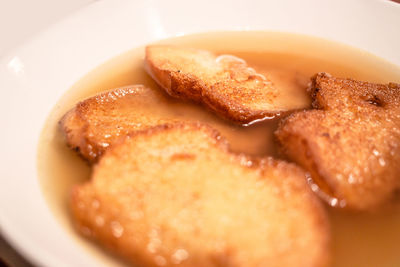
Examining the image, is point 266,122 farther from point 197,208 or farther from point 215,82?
point 197,208

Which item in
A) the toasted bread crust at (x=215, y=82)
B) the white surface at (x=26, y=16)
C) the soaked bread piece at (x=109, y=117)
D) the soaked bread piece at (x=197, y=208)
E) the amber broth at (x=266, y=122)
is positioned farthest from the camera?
the white surface at (x=26, y=16)

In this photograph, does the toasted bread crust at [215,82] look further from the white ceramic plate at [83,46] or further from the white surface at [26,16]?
the white surface at [26,16]

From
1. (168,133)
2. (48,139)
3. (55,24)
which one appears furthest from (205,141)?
(55,24)

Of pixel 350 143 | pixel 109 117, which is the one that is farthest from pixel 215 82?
pixel 350 143

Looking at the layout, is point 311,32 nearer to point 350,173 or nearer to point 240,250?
point 350,173

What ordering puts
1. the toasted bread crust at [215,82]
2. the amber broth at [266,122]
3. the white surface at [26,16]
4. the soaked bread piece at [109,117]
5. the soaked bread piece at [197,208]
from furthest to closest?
the white surface at [26,16] < the toasted bread crust at [215,82] < the soaked bread piece at [109,117] < the amber broth at [266,122] < the soaked bread piece at [197,208]

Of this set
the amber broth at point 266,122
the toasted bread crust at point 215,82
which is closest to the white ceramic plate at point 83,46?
the amber broth at point 266,122
